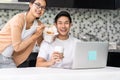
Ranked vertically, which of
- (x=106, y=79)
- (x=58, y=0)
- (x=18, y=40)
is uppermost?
(x=58, y=0)

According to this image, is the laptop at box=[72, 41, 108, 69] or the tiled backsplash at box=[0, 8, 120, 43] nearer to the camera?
the laptop at box=[72, 41, 108, 69]

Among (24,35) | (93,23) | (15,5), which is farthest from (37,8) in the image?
(93,23)

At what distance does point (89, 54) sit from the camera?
1901 mm

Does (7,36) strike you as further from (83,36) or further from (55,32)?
(83,36)

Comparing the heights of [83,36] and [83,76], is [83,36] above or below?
above

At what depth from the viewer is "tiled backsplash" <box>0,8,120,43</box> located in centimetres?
364

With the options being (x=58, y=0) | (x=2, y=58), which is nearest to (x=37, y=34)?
(x=2, y=58)

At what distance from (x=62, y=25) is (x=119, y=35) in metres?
1.32

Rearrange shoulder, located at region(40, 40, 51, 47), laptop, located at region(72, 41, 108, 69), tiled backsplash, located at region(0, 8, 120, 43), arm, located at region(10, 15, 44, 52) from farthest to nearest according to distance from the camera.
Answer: tiled backsplash, located at region(0, 8, 120, 43)
shoulder, located at region(40, 40, 51, 47)
arm, located at region(10, 15, 44, 52)
laptop, located at region(72, 41, 108, 69)

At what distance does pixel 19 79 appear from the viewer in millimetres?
1612

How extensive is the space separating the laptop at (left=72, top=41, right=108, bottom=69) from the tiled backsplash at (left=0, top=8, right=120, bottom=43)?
1.64 m

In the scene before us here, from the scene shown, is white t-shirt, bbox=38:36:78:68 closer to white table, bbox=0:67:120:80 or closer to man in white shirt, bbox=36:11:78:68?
man in white shirt, bbox=36:11:78:68

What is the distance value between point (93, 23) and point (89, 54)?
6.11 ft

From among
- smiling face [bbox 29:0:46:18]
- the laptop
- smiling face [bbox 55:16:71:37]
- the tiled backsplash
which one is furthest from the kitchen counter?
the laptop
